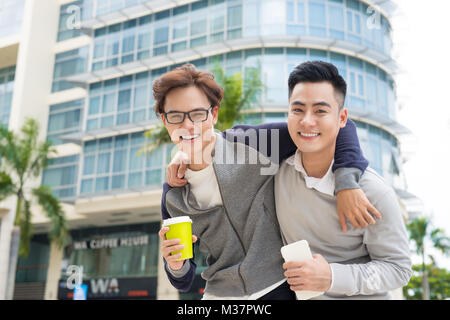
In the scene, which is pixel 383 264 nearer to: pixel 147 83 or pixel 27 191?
pixel 27 191

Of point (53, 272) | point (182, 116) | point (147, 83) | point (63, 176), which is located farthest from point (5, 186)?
point (182, 116)

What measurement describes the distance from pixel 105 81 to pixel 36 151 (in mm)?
5074

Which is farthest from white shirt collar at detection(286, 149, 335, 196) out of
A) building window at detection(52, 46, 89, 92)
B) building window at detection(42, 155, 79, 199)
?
building window at detection(52, 46, 89, 92)

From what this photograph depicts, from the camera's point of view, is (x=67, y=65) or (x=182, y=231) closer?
(x=182, y=231)

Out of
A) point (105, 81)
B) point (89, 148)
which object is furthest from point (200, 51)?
point (89, 148)

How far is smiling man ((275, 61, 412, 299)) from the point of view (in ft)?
6.11

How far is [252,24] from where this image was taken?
709 inches

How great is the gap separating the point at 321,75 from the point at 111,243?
71.3ft

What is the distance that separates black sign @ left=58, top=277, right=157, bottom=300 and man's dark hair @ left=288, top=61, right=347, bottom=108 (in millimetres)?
19321

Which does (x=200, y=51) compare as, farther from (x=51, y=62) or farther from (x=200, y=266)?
(x=51, y=62)

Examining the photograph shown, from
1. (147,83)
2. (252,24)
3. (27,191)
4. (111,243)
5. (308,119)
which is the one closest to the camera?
(308,119)

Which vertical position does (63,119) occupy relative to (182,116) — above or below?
above

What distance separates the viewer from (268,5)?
18.1 metres

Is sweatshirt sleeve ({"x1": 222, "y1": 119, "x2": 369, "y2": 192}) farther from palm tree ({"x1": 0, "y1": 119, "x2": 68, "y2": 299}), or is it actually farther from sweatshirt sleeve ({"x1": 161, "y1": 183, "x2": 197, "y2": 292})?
palm tree ({"x1": 0, "y1": 119, "x2": 68, "y2": 299})
